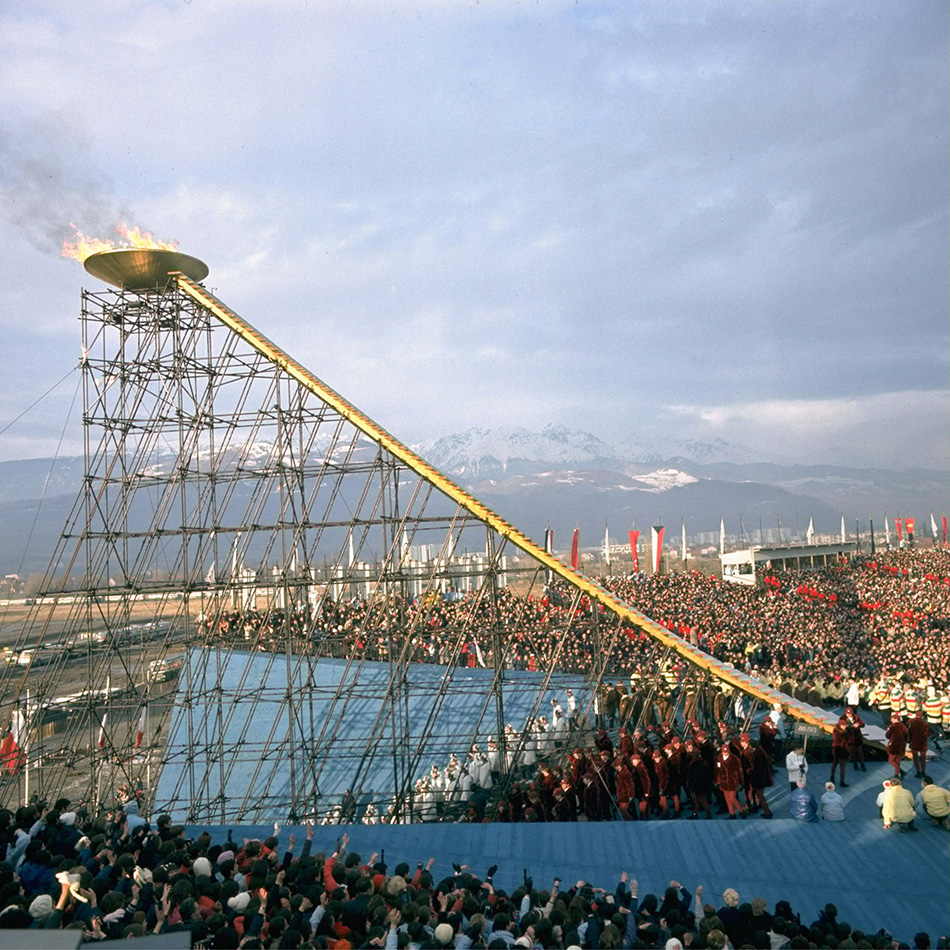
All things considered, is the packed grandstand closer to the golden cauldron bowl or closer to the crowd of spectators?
the crowd of spectators

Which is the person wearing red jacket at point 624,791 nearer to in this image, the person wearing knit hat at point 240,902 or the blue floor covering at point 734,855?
the blue floor covering at point 734,855

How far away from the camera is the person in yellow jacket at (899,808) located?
34.3ft

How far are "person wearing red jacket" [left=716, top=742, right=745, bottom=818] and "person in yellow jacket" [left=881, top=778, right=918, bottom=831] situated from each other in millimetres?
1967

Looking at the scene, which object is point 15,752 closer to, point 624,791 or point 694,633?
point 624,791

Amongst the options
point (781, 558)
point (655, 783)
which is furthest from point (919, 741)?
point (781, 558)

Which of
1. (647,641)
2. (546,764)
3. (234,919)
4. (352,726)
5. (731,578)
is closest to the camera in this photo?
(234,919)

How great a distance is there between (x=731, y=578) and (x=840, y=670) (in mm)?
28997

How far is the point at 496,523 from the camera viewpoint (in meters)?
15.4

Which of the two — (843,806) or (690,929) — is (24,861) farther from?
(843,806)

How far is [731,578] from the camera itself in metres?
50.7

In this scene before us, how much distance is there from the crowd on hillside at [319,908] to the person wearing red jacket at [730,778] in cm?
307

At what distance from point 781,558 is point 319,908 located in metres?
54.0

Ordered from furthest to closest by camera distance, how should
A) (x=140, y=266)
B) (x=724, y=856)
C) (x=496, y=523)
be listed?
(x=140, y=266) → (x=496, y=523) → (x=724, y=856)

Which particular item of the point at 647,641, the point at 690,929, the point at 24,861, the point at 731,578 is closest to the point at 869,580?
the point at 731,578
